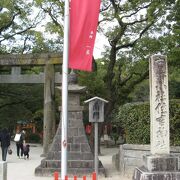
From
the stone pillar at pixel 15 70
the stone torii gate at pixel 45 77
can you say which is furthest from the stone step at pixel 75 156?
the stone pillar at pixel 15 70

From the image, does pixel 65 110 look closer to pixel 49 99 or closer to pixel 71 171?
pixel 71 171

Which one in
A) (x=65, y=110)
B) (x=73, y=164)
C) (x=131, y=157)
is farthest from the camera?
(x=73, y=164)

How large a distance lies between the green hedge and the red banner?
604 centimetres

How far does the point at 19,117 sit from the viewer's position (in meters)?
39.5

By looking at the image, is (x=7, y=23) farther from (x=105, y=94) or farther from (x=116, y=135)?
(x=116, y=135)

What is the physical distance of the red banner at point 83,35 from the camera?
8.98 metres

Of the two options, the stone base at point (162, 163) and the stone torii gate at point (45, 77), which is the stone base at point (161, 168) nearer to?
the stone base at point (162, 163)

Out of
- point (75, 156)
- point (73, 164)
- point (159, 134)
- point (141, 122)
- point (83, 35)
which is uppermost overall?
point (83, 35)

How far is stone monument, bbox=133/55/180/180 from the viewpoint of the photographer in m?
10.2

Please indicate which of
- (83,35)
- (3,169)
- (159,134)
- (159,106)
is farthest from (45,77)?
(83,35)

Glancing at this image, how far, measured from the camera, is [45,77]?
2525cm

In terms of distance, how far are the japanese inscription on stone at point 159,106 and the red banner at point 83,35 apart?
8.43 feet

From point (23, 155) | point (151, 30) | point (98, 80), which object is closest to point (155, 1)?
point (151, 30)

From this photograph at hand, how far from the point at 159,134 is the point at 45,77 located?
603 inches
